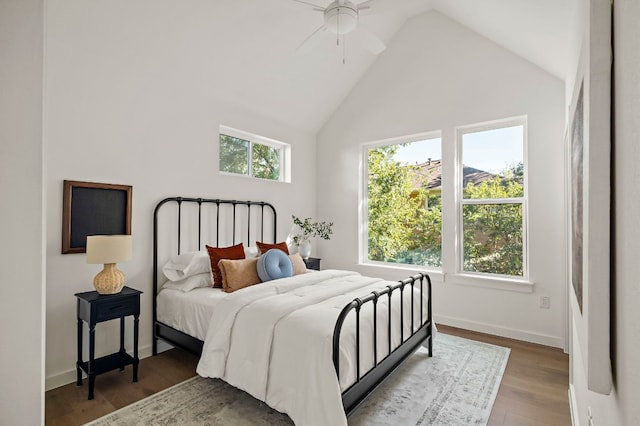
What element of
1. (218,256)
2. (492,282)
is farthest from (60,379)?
(492,282)

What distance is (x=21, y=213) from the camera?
5.21 feet

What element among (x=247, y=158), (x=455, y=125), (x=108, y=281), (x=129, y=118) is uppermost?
(x=455, y=125)

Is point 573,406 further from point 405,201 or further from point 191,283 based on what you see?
point 191,283

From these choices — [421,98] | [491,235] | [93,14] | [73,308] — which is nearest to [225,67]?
[93,14]

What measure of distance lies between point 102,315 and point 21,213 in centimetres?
121

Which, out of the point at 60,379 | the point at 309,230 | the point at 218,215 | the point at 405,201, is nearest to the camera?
the point at 60,379

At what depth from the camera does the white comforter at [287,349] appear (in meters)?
1.83

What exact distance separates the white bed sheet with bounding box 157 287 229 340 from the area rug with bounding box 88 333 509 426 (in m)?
0.43

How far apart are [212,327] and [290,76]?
309 cm

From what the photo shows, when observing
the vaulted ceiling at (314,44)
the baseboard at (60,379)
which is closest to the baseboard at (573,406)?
the vaulted ceiling at (314,44)

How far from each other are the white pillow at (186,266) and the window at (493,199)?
293 centimetres

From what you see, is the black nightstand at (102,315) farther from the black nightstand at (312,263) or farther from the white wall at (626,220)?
the white wall at (626,220)

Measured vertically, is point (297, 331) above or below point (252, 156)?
below

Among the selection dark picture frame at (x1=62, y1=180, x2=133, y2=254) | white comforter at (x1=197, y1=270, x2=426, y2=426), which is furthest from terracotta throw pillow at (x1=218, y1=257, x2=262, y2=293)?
Answer: dark picture frame at (x1=62, y1=180, x2=133, y2=254)
